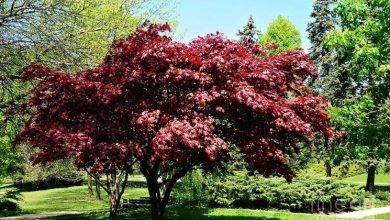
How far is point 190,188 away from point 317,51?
69.9 feet

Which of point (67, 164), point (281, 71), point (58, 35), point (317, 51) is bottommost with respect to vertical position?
point (67, 164)

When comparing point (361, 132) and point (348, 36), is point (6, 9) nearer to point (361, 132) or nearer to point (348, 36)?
point (348, 36)

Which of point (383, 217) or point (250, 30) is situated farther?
point (250, 30)

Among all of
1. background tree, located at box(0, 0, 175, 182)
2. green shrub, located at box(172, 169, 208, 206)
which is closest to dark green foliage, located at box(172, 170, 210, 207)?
green shrub, located at box(172, 169, 208, 206)

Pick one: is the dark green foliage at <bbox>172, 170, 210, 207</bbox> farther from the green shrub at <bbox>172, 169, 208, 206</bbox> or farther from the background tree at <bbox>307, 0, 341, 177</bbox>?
the background tree at <bbox>307, 0, 341, 177</bbox>

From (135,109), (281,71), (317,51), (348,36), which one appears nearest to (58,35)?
(135,109)

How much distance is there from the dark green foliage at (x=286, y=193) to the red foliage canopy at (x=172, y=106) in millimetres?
9062

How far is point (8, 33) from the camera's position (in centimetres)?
978

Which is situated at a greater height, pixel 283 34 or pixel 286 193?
pixel 283 34

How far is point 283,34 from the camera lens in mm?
47156

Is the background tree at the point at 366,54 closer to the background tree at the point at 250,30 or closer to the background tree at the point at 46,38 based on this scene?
the background tree at the point at 46,38

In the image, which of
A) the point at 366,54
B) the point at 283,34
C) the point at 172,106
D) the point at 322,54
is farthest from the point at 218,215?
the point at 283,34

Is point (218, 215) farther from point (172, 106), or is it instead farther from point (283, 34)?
point (283, 34)

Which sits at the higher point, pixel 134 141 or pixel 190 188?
pixel 134 141
